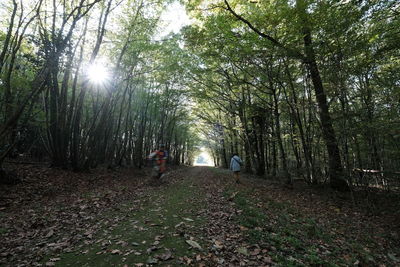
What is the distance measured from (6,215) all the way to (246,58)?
1223 cm

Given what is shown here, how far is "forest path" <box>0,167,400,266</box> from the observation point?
3.72 metres

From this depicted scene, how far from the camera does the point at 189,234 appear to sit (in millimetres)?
4594

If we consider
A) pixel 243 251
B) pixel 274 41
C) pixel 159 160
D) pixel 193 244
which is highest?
pixel 274 41

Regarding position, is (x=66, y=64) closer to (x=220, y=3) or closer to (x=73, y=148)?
(x=73, y=148)

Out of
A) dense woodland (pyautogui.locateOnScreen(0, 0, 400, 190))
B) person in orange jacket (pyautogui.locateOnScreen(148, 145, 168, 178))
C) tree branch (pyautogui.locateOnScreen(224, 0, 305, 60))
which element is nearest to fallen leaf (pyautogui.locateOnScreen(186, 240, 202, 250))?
dense woodland (pyautogui.locateOnScreen(0, 0, 400, 190))

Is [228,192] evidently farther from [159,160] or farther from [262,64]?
[262,64]

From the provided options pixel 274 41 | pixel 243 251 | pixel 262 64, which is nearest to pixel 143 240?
pixel 243 251

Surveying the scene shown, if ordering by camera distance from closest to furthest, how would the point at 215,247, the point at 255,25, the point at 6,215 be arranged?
the point at 215,247 → the point at 6,215 → the point at 255,25

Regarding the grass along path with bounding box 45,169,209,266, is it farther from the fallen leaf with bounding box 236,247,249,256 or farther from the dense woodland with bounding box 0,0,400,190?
the dense woodland with bounding box 0,0,400,190

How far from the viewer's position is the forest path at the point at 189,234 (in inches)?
146

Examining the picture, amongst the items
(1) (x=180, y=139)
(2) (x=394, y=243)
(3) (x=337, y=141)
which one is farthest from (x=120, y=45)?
(1) (x=180, y=139)

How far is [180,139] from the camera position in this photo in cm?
4350

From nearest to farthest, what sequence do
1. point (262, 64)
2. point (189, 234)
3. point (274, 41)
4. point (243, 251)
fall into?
point (243, 251), point (189, 234), point (274, 41), point (262, 64)

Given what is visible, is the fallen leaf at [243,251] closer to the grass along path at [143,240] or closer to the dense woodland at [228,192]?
the dense woodland at [228,192]
